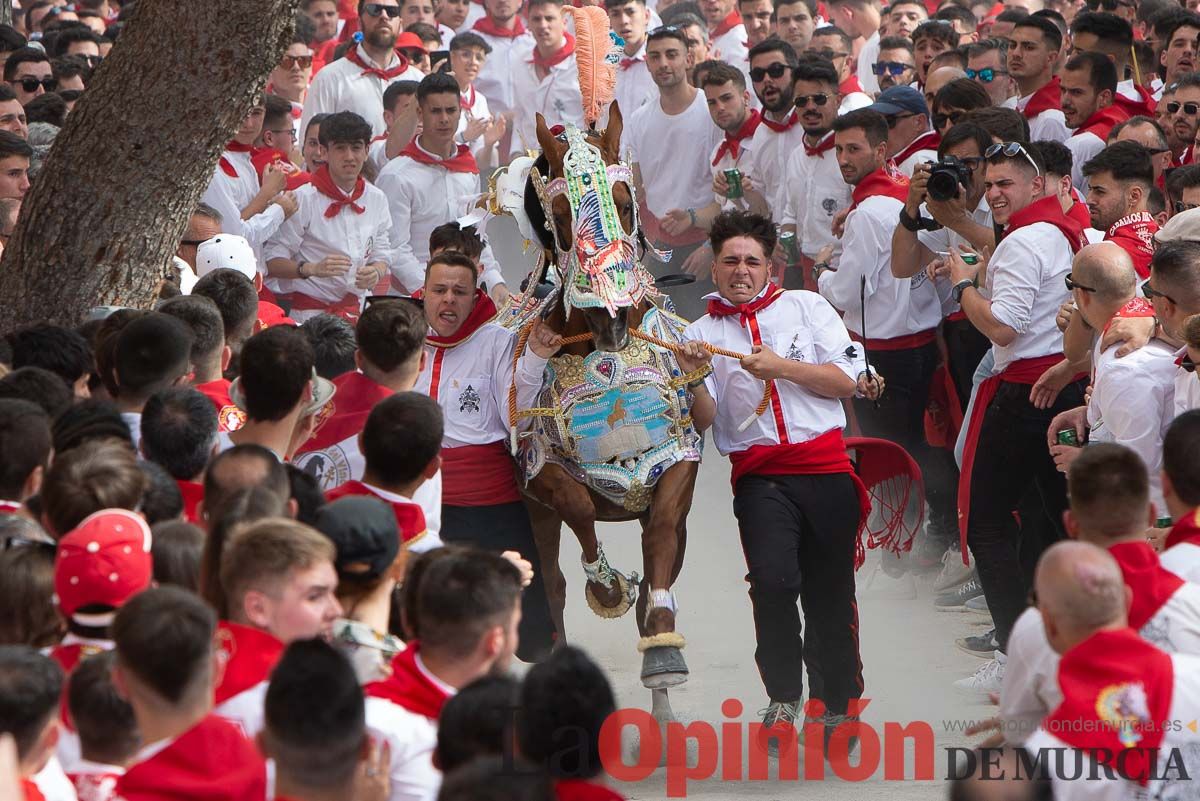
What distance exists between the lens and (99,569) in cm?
338

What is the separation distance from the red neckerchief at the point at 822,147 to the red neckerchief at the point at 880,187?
1133 millimetres

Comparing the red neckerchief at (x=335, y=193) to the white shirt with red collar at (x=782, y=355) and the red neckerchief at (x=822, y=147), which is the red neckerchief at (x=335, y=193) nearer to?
the red neckerchief at (x=822, y=147)

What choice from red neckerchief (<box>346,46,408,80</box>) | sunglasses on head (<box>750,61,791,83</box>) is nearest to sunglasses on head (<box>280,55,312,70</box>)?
red neckerchief (<box>346,46,408,80</box>)

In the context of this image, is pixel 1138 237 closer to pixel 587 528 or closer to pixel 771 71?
pixel 587 528

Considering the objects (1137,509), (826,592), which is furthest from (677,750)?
(1137,509)

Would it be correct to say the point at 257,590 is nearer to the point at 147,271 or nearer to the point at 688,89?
the point at 147,271

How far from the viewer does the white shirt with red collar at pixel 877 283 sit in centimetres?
793

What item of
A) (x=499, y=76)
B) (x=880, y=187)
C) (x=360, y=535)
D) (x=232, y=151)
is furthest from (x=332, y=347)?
(x=499, y=76)

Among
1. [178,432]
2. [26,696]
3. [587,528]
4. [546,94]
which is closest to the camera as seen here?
[26,696]

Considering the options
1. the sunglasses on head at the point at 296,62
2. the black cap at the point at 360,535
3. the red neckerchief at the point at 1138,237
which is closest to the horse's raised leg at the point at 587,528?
the black cap at the point at 360,535

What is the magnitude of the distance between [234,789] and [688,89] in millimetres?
8531

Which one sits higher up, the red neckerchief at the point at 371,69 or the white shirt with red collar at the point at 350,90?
the red neckerchief at the point at 371,69

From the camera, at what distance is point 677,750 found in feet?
18.6

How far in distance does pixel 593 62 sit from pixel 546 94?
6.87 m
